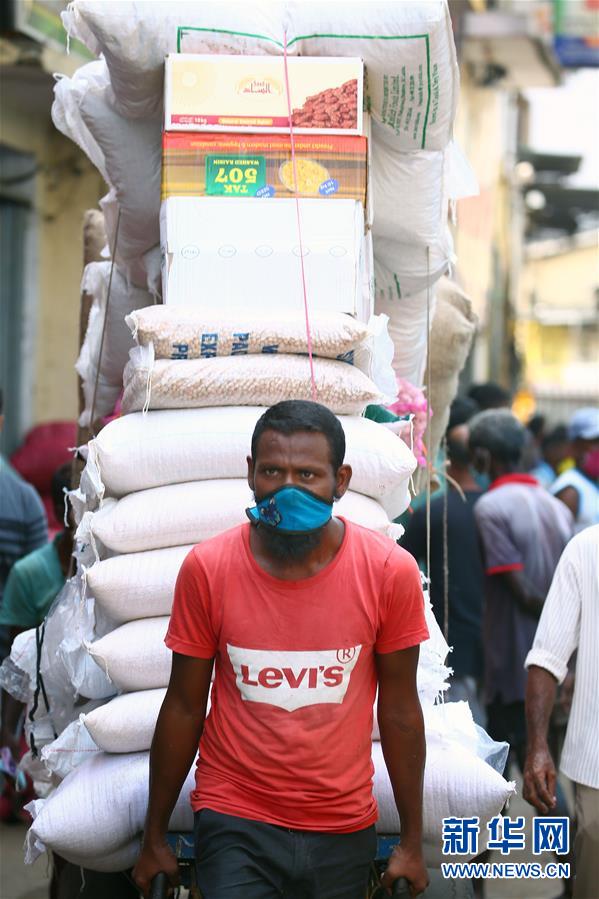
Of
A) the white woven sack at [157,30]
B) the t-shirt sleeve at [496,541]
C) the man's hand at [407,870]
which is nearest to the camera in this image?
the man's hand at [407,870]

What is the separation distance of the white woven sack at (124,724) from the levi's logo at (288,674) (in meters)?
0.51

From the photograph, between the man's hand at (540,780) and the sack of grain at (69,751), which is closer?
the sack of grain at (69,751)

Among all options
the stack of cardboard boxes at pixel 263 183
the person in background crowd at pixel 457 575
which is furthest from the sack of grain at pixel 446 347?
the stack of cardboard boxes at pixel 263 183

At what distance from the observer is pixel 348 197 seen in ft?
12.3

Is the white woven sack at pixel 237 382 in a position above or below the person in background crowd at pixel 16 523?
above

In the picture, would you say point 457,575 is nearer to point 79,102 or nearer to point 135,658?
point 79,102

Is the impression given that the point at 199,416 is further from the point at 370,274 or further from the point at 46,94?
the point at 46,94

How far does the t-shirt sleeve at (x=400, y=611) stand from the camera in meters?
2.77

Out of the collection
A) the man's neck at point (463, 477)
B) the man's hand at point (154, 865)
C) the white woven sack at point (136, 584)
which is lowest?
the man's hand at point (154, 865)

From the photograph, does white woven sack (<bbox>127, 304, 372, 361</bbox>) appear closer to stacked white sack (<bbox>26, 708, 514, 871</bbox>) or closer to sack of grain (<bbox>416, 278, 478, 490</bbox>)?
stacked white sack (<bbox>26, 708, 514, 871</bbox>)

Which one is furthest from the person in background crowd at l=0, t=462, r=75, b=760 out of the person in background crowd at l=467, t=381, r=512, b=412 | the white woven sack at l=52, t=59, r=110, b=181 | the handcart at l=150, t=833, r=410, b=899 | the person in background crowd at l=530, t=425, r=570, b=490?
the person in background crowd at l=530, t=425, r=570, b=490

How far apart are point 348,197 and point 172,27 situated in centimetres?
68

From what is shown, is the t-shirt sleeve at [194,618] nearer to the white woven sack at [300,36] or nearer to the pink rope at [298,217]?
the pink rope at [298,217]

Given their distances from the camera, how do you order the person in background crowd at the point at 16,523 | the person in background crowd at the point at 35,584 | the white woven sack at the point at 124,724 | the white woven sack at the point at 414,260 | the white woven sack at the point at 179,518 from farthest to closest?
the person in background crowd at the point at 16,523
the person in background crowd at the point at 35,584
the white woven sack at the point at 414,260
the white woven sack at the point at 179,518
the white woven sack at the point at 124,724
